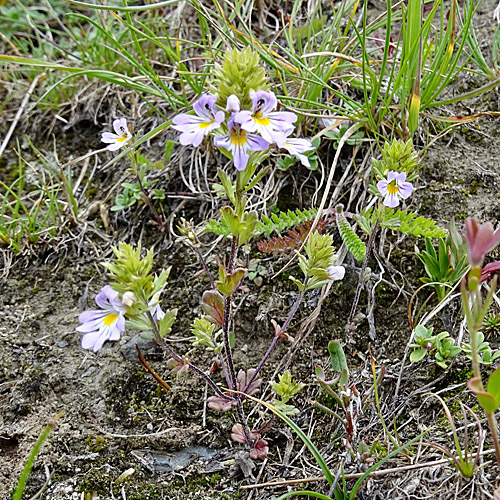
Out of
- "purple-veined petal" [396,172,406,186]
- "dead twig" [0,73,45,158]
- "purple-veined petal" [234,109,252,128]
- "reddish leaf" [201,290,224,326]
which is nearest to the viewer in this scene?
"purple-veined petal" [234,109,252,128]

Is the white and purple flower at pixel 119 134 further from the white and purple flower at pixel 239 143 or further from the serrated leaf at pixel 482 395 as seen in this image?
the serrated leaf at pixel 482 395

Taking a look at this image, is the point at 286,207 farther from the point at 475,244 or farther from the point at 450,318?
the point at 475,244

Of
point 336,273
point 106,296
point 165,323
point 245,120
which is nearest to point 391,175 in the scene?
point 336,273

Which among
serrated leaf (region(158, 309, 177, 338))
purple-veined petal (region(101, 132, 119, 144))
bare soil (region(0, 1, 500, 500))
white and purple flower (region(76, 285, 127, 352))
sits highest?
purple-veined petal (region(101, 132, 119, 144))

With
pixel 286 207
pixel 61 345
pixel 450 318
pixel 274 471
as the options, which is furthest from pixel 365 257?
pixel 61 345

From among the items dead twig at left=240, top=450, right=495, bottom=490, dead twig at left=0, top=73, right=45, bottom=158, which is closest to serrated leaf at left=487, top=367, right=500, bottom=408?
dead twig at left=240, top=450, right=495, bottom=490

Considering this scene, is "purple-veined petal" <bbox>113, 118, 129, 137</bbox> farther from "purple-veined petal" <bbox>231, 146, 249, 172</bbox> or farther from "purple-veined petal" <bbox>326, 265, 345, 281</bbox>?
"purple-veined petal" <bbox>326, 265, 345, 281</bbox>

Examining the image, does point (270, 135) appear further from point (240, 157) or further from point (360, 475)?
point (360, 475)
